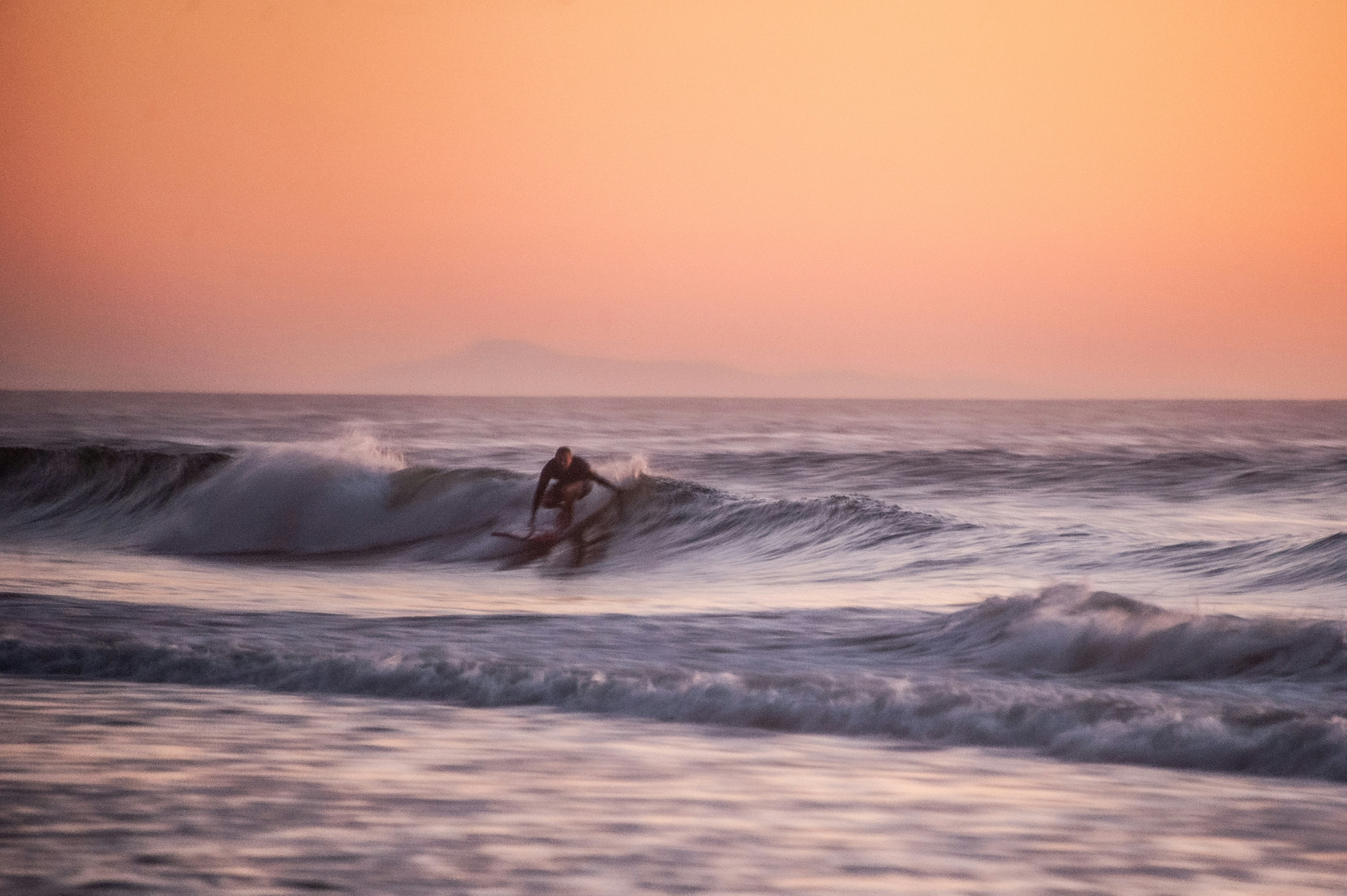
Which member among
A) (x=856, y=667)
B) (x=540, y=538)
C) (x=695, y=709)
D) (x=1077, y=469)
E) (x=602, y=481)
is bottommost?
(x=695, y=709)

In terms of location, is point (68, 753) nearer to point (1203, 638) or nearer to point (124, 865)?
point (124, 865)

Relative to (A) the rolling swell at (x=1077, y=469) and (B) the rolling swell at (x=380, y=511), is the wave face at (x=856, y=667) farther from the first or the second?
(A) the rolling swell at (x=1077, y=469)

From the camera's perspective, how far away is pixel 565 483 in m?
16.4

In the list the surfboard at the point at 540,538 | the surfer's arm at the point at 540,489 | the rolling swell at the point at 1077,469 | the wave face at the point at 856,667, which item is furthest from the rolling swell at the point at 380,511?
the rolling swell at the point at 1077,469

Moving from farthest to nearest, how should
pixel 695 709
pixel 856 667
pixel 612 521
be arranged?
1. pixel 612 521
2. pixel 856 667
3. pixel 695 709

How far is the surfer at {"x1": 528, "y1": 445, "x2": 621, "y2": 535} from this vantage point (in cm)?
1612

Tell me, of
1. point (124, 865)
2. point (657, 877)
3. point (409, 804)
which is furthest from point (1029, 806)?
point (124, 865)

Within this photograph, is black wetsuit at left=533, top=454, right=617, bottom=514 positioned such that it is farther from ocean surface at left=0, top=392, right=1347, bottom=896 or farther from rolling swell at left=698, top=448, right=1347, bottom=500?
rolling swell at left=698, top=448, right=1347, bottom=500

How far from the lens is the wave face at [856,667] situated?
241 inches

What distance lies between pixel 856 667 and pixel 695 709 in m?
1.32

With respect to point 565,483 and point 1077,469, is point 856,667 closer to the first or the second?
point 565,483

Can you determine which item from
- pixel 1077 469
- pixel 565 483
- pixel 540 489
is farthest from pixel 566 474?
pixel 1077 469

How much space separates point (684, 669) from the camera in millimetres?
7395

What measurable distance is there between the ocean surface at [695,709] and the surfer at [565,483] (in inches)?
16.8
